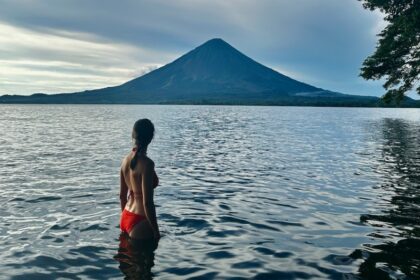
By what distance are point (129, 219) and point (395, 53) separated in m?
Answer: 37.4

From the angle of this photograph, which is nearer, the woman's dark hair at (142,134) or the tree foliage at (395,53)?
the woman's dark hair at (142,134)

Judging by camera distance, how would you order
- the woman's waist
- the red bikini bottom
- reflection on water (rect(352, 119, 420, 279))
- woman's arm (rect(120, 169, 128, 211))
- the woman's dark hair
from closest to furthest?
the woman's dark hair → reflection on water (rect(352, 119, 420, 279)) → the woman's waist → the red bikini bottom → woman's arm (rect(120, 169, 128, 211))

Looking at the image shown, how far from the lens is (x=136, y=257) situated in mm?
8945

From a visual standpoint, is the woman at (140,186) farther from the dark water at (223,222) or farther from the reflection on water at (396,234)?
the reflection on water at (396,234)

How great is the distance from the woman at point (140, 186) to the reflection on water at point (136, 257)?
0.23 meters

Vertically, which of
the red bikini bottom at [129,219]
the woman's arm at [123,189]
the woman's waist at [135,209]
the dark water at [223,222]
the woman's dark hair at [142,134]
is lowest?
the dark water at [223,222]

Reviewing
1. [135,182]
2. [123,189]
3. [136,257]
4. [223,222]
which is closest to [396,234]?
[223,222]

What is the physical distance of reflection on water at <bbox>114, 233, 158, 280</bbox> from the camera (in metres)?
8.22

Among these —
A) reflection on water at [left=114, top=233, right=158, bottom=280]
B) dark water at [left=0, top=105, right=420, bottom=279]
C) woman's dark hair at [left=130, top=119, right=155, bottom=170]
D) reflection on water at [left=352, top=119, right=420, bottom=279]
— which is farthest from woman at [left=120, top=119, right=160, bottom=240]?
reflection on water at [left=352, top=119, right=420, bottom=279]

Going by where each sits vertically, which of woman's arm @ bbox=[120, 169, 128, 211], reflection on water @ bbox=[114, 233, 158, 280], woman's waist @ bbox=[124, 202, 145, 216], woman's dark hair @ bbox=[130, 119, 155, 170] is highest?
woman's dark hair @ bbox=[130, 119, 155, 170]

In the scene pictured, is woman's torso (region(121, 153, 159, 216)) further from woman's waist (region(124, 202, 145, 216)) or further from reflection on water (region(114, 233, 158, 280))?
reflection on water (region(114, 233, 158, 280))

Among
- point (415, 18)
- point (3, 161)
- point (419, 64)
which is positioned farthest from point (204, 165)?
point (419, 64)

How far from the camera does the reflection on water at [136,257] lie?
822cm

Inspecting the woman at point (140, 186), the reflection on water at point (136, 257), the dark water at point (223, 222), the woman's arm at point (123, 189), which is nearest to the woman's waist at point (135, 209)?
the woman at point (140, 186)
